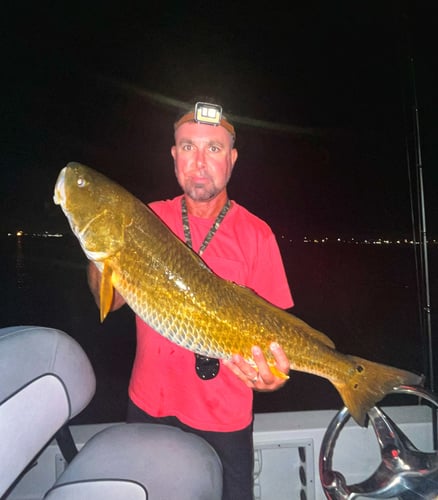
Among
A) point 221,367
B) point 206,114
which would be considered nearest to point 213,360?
point 221,367

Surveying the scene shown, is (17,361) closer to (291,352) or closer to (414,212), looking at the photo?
(291,352)

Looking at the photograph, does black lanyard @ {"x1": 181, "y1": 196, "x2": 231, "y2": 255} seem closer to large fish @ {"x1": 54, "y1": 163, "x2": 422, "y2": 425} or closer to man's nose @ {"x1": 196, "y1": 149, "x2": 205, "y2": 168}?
large fish @ {"x1": 54, "y1": 163, "x2": 422, "y2": 425}

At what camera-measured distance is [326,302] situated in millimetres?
20328

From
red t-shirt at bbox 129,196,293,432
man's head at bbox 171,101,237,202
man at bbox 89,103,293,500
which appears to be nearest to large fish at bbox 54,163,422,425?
man at bbox 89,103,293,500

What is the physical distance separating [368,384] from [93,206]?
2.18 metres

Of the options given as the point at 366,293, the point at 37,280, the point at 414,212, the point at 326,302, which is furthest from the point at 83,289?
the point at 414,212

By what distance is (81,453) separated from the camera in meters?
2.10

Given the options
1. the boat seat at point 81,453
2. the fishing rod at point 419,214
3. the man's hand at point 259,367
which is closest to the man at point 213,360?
the man's hand at point 259,367

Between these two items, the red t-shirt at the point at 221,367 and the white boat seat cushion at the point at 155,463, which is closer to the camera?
the white boat seat cushion at the point at 155,463

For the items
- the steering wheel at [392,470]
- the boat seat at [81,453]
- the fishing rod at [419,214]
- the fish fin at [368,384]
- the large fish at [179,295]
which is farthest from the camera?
the fishing rod at [419,214]

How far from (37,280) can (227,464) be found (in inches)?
1240

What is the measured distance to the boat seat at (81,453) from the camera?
1821 mm

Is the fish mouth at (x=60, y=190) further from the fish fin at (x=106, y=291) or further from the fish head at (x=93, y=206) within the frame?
the fish fin at (x=106, y=291)

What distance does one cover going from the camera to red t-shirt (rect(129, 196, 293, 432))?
9.09 ft
